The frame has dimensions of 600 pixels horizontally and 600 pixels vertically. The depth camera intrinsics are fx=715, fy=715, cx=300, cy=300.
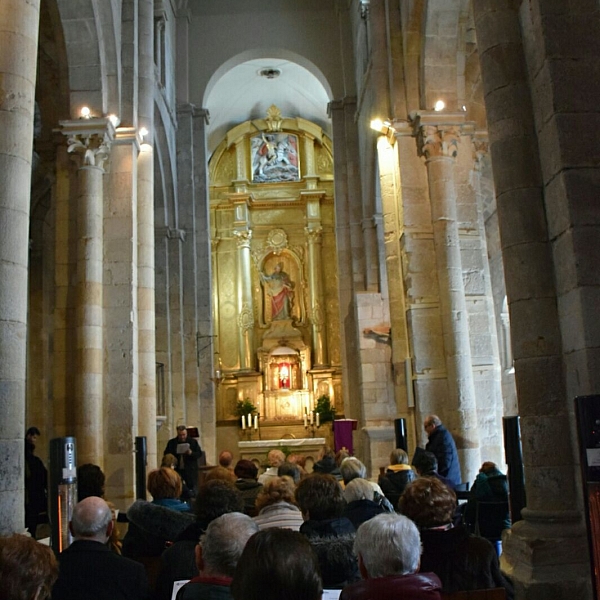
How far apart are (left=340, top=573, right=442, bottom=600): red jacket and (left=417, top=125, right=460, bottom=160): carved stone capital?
9.63m

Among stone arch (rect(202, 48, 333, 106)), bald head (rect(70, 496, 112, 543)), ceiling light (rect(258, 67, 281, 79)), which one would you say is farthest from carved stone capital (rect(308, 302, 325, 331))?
bald head (rect(70, 496, 112, 543))

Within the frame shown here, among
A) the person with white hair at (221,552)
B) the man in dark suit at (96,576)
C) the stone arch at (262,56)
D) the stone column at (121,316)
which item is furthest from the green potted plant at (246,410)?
the person with white hair at (221,552)

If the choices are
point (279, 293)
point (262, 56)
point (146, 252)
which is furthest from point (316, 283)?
point (146, 252)

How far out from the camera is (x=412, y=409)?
11344 mm

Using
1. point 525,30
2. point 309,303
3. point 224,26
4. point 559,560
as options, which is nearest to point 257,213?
point 309,303

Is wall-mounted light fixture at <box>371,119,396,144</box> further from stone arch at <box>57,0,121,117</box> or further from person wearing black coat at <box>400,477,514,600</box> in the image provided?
person wearing black coat at <box>400,477,514,600</box>

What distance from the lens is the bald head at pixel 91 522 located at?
137 inches

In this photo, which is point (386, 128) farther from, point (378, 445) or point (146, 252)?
point (378, 445)

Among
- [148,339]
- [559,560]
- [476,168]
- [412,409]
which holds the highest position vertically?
[476,168]

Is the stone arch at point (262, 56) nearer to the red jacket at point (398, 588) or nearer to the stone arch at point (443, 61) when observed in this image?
the stone arch at point (443, 61)

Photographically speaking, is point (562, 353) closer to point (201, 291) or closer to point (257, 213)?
point (201, 291)

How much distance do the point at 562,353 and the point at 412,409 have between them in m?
6.05

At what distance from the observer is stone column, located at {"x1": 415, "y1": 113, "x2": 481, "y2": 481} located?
10.5 metres

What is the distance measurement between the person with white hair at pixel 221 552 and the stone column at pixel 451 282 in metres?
7.89
